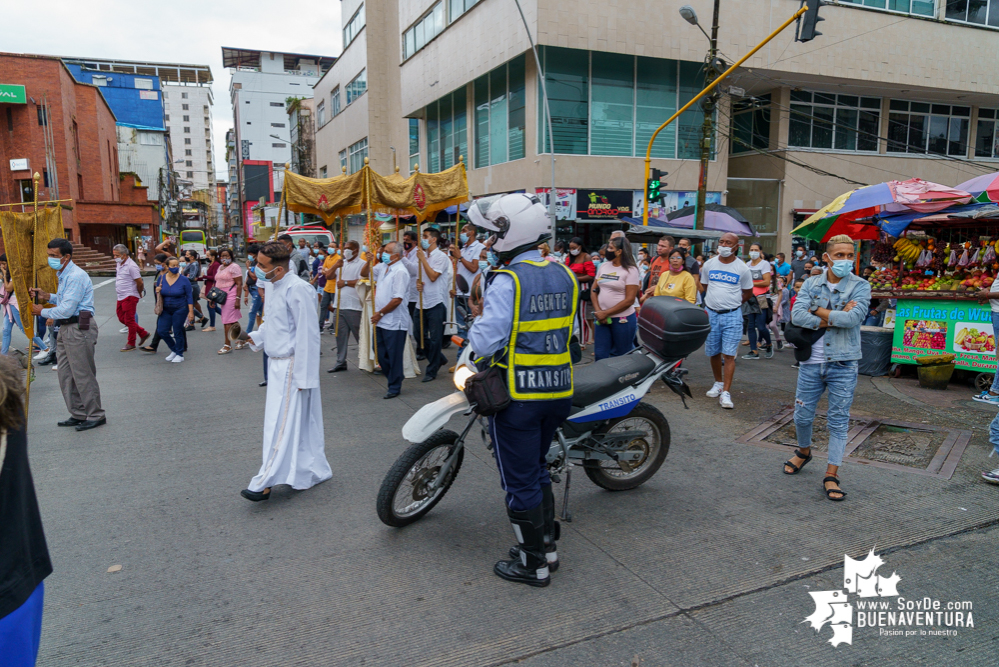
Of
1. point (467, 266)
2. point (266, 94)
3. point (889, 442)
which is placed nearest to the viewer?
point (889, 442)

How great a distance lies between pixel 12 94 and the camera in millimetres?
35625

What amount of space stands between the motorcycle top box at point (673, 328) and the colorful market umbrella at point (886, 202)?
5.83 metres

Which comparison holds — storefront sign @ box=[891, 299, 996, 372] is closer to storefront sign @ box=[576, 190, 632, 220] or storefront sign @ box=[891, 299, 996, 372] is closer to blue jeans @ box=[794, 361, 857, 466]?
blue jeans @ box=[794, 361, 857, 466]

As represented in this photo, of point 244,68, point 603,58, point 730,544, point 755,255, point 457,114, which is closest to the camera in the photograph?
point 730,544

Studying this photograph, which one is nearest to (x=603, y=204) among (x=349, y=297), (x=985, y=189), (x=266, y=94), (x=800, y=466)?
(x=985, y=189)

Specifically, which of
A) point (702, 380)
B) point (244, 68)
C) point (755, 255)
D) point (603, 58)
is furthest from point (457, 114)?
point (244, 68)

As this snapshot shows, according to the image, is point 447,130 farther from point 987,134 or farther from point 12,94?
→ point 12,94

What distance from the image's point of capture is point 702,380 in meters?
8.53

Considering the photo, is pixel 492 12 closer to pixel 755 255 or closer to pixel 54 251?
pixel 755 255

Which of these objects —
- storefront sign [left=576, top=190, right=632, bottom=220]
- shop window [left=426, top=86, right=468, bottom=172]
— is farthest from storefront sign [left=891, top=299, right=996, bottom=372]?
shop window [left=426, top=86, right=468, bottom=172]

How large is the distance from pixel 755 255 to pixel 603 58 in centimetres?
1309

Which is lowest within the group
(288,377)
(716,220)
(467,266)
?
(288,377)

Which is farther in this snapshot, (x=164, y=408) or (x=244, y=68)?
(x=244, y=68)
